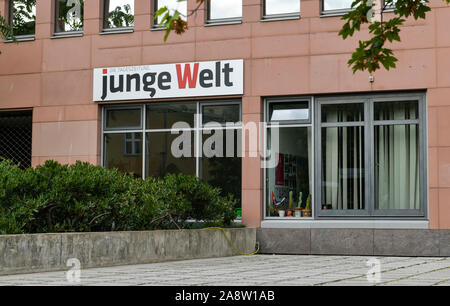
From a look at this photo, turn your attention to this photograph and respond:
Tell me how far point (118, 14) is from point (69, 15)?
1.26 meters

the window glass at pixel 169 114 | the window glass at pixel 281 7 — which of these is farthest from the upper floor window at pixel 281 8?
the window glass at pixel 169 114

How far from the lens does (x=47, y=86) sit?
17172 millimetres

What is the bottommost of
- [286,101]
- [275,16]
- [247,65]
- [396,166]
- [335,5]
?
[396,166]

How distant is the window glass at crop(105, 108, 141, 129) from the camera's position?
54.5 feet

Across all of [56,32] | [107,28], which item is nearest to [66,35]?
[56,32]

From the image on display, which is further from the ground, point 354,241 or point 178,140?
point 178,140

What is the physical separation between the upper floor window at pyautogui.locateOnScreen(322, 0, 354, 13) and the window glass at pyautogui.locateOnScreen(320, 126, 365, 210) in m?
2.44

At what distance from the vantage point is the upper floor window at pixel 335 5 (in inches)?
603

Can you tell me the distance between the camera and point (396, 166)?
14.9 meters

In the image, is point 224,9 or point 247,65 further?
point 224,9

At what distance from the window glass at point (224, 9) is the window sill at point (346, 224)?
4.51 metres

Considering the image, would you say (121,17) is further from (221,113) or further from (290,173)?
(290,173)

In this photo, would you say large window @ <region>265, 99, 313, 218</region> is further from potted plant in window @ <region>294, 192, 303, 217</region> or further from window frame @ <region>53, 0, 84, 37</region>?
window frame @ <region>53, 0, 84, 37</region>
